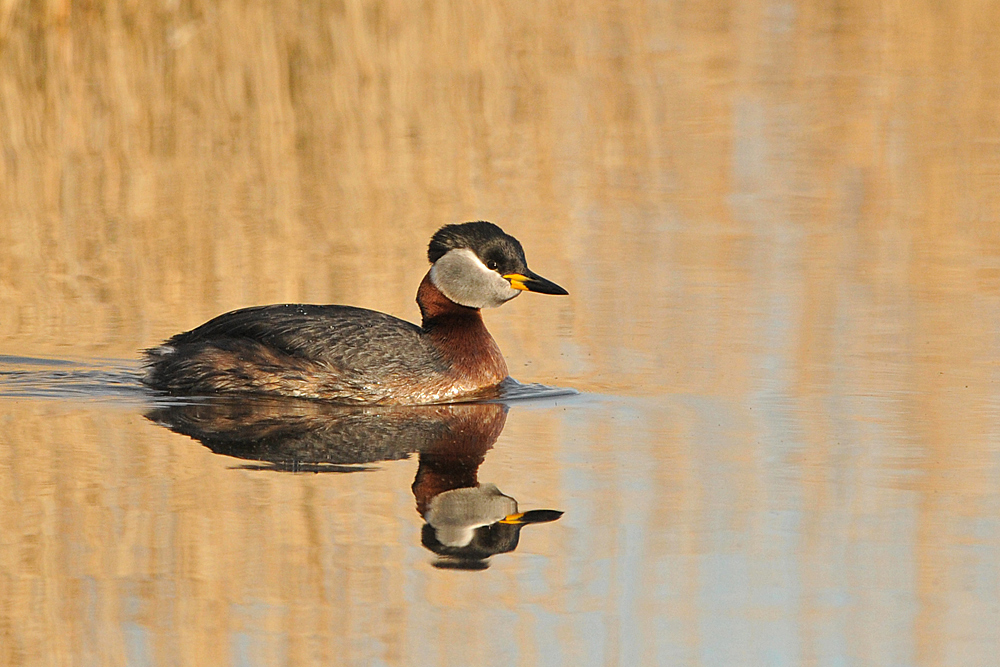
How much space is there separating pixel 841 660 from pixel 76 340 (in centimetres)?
552

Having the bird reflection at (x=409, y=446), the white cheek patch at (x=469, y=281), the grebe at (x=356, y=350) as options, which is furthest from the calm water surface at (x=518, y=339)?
the white cheek patch at (x=469, y=281)

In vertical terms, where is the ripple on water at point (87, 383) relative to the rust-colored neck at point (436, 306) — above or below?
below

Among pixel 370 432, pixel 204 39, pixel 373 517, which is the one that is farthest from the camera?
pixel 204 39

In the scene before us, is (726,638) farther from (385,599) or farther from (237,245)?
(237,245)

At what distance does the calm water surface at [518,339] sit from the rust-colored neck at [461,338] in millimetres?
280

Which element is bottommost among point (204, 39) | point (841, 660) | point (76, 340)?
point (841, 660)

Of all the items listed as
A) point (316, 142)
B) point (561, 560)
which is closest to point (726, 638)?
point (561, 560)

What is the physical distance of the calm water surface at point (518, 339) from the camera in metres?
5.66

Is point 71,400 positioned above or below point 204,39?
below

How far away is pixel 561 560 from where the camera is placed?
609 cm

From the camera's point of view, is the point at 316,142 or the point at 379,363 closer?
the point at 379,363

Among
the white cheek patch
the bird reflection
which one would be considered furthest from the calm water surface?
the white cheek patch

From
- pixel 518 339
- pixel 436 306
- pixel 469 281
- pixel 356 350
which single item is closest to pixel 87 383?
pixel 356 350

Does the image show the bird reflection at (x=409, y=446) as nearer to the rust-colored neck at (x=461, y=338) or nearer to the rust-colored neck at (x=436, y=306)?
the rust-colored neck at (x=461, y=338)
